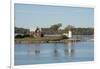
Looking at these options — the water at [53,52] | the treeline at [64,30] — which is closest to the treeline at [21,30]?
the treeline at [64,30]

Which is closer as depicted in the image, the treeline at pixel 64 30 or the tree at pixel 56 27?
the treeline at pixel 64 30

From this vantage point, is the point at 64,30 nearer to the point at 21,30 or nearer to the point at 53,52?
the point at 53,52

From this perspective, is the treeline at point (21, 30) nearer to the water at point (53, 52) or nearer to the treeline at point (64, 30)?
the treeline at point (64, 30)

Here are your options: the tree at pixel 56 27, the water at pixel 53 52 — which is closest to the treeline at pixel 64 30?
the tree at pixel 56 27

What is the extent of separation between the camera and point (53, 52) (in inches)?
111

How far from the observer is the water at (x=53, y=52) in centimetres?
269

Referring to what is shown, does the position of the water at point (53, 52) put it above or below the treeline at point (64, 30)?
below

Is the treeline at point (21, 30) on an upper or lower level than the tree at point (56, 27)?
lower

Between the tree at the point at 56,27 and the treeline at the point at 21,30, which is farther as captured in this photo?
the tree at the point at 56,27

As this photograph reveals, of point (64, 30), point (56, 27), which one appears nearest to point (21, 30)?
point (56, 27)

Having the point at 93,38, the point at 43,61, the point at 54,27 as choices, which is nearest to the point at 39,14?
the point at 54,27

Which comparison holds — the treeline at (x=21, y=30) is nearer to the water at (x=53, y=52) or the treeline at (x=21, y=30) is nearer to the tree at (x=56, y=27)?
the water at (x=53, y=52)

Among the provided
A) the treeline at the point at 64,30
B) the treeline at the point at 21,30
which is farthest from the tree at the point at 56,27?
the treeline at the point at 21,30

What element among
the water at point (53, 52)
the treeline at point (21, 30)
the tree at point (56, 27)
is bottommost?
the water at point (53, 52)
